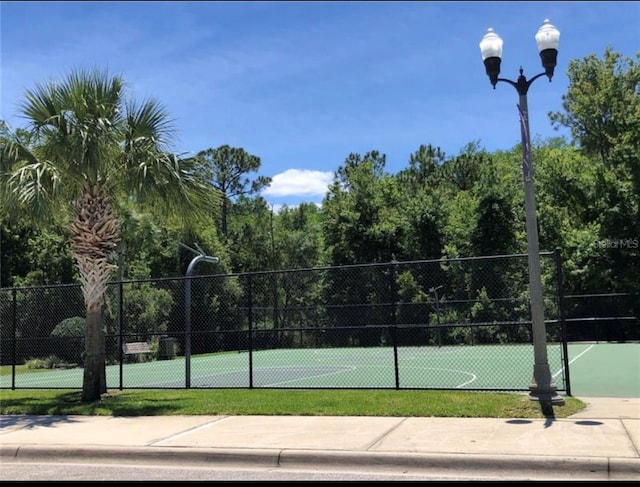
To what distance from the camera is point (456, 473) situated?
6.95 metres

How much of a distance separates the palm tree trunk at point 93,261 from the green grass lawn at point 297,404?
789 millimetres

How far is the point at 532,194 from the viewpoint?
421 inches

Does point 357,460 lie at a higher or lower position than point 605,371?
higher

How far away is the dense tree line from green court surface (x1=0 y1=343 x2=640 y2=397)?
4583 mm

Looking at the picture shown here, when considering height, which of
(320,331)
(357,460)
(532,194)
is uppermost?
(532,194)

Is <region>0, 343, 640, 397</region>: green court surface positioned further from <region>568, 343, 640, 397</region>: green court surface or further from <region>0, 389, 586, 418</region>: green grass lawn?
<region>0, 389, 586, 418</region>: green grass lawn

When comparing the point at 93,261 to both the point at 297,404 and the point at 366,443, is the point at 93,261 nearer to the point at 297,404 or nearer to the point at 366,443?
the point at 297,404

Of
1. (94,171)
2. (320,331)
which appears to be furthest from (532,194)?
(320,331)

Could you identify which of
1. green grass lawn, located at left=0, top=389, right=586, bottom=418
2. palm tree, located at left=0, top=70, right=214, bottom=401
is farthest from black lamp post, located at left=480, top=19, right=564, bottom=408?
palm tree, located at left=0, top=70, right=214, bottom=401

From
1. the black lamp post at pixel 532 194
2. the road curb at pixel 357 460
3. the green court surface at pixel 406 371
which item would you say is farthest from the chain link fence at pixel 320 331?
the road curb at pixel 357 460

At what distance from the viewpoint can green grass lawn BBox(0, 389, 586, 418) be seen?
10.2m

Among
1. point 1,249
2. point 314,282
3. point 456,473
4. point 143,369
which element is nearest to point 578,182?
point 314,282

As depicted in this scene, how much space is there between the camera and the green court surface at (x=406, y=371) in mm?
15348

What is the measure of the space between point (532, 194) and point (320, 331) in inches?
952
